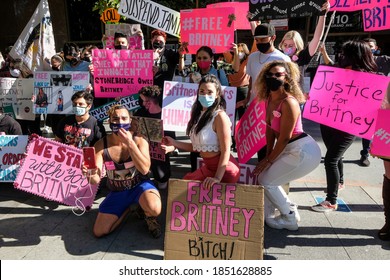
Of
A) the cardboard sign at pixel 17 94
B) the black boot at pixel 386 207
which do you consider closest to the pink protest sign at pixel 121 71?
the cardboard sign at pixel 17 94

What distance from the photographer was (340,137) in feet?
11.0

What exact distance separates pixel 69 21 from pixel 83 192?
1219 centimetres

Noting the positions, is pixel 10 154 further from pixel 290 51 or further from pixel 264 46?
pixel 290 51

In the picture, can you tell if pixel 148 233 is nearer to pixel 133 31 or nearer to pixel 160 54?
pixel 160 54

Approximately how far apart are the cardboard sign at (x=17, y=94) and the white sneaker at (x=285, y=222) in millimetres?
4013

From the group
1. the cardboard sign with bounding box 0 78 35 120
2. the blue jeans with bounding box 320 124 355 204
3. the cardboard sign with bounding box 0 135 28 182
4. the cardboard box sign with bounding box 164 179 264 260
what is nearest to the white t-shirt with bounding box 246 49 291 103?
the blue jeans with bounding box 320 124 355 204

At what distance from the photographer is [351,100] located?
323 cm

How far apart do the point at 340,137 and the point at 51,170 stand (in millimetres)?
3011

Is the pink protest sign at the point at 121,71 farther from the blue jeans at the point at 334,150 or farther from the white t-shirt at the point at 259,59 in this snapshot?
the blue jeans at the point at 334,150

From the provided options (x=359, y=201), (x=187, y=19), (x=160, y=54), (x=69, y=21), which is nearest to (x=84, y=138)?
(x=160, y=54)

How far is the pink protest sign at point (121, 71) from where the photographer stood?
4.55 meters

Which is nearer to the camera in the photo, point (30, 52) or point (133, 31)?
point (30, 52)

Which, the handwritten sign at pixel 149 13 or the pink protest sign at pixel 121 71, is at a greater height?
the handwritten sign at pixel 149 13
